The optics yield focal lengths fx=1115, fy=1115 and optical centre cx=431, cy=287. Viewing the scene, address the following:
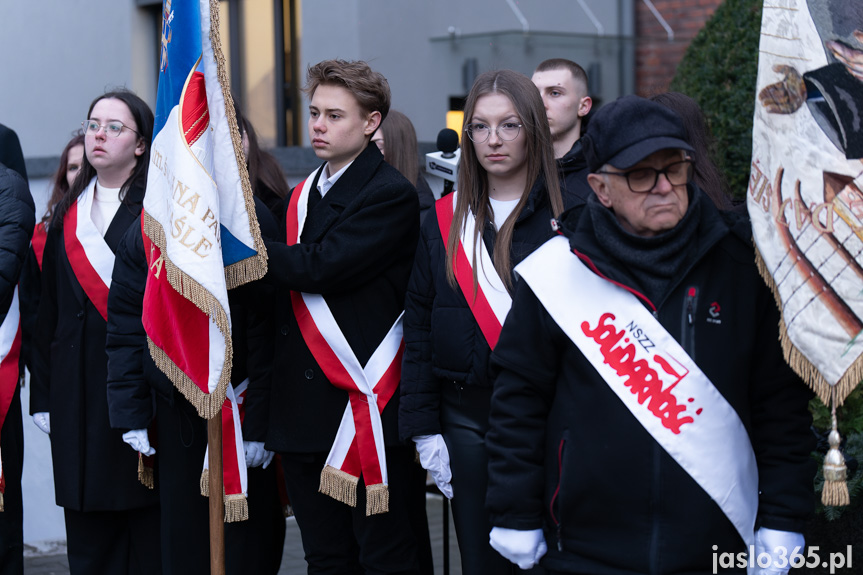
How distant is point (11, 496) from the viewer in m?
4.84

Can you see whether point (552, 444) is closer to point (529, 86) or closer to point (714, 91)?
point (529, 86)

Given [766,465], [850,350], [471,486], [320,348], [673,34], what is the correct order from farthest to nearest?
[673,34]
[320,348]
[471,486]
[766,465]
[850,350]

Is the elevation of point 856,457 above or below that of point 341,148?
below

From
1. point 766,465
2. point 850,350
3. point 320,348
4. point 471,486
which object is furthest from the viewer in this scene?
point 320,348

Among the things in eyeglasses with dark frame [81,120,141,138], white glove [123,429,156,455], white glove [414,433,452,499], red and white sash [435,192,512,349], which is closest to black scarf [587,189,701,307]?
red and white sash [435,192,512,349]

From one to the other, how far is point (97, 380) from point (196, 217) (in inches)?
40.2

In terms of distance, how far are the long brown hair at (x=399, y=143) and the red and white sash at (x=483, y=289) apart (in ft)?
4.84

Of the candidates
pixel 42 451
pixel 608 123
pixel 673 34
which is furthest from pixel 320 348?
pixel 673 34

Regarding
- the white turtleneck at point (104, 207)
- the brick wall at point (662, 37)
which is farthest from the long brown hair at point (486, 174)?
the brick wall at point (662, 37)

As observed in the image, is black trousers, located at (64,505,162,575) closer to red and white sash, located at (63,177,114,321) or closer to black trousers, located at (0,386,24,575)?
black trousers, located at (0,386,24,575)

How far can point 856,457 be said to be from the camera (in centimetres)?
396

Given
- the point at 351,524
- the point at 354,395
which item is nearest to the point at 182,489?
the point at 351,524

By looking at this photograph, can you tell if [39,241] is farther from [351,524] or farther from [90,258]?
[351,524]

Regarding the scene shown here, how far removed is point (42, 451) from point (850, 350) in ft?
17.1
